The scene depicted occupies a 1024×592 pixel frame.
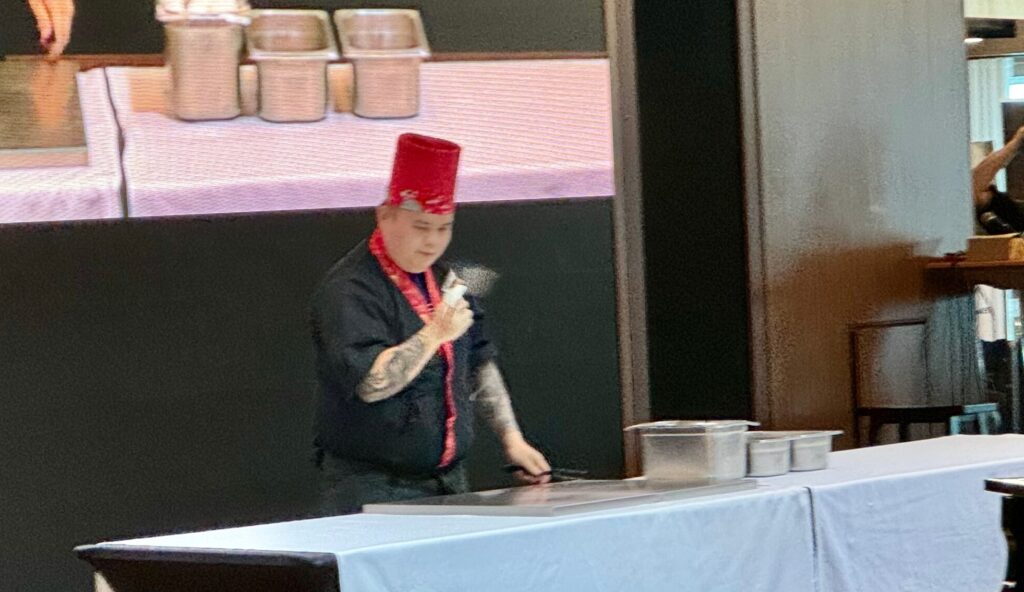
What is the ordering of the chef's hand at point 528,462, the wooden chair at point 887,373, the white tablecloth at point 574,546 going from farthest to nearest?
1. the wooden chair at point 887,373
2. the chef's hand at point 528,462
3. the white tablecloth at point 574,546

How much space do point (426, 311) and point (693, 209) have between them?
2804 millimetres

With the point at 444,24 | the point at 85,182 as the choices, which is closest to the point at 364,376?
the point at 85,182

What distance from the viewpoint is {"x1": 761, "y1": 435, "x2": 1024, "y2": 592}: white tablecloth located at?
3.15 m

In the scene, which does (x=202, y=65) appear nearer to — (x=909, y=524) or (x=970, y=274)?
(x=909, y=524)

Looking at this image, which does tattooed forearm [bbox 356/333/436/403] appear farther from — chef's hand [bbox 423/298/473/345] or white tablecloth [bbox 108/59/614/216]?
white tablecloth [bbox 108/59/614/216]

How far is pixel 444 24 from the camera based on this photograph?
203 inches

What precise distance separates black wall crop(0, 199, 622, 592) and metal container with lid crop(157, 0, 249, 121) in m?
0.35

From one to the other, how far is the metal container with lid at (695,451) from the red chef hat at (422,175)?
834mm

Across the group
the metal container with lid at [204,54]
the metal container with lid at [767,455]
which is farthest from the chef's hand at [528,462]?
the metal container with lid at [204,54]

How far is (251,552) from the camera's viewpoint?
248 cm

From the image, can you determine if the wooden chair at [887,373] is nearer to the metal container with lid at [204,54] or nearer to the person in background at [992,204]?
the person in background at [992,204]

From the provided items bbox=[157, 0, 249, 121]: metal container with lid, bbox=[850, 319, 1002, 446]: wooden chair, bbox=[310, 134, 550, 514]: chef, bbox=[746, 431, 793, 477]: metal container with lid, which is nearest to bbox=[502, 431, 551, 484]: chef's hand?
bbox=[310, 134, 550, 514]: chef

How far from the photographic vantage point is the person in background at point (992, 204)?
707 centimetres

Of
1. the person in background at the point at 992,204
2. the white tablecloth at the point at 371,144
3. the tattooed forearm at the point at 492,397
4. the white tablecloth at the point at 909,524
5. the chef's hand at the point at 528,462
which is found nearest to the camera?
the white tablecloth at the point at 909,524
